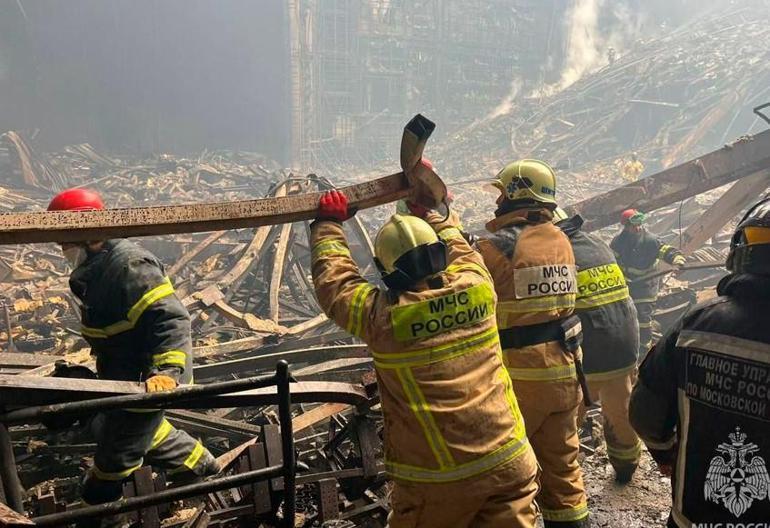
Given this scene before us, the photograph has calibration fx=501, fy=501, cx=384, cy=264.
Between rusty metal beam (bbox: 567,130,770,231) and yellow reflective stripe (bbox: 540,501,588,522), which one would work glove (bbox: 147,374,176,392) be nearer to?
yellow reflective stripe (bbox: 540,501,588,522)

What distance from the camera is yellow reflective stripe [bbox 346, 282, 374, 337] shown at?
6.70 feet

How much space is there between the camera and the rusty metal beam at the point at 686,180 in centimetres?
629

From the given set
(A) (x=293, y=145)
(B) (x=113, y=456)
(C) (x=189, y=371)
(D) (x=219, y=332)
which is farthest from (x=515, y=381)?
(A) (x=293, y=145)

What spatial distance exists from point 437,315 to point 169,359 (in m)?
1.56

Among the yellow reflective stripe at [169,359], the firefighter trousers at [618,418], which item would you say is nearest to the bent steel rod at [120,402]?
the yellow reflective stripe at [169,359]

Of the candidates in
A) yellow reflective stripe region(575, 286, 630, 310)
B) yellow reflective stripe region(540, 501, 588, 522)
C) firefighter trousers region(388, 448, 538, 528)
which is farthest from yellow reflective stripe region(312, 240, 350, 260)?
yellow reflective stripe region(575, 286, 630, 310)

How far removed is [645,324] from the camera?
621 centimetres

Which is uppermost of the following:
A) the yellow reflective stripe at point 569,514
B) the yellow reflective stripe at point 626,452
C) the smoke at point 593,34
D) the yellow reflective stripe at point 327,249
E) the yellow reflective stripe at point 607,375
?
the smoke at point 593,34

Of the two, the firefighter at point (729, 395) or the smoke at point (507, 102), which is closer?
the firefighter at point (729, 395)

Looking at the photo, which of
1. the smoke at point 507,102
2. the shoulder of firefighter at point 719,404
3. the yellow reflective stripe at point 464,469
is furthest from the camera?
the smoke at point 507,102

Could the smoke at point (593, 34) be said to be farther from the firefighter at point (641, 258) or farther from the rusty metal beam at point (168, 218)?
the rusty metal beam at point (168, 218)

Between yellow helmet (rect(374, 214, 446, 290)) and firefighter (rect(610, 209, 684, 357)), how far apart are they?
17.1 feet

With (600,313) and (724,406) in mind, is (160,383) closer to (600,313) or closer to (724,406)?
(724,406)

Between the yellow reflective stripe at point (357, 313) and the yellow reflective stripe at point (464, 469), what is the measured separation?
58cm
